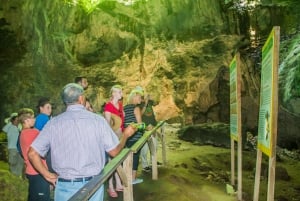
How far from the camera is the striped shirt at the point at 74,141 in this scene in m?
3.07

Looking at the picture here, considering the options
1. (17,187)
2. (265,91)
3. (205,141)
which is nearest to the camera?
(265,91)

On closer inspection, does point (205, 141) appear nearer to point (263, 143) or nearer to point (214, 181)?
point (214, 181)

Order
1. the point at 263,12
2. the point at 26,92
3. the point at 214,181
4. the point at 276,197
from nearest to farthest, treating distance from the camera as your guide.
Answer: the point at 276,197 < the point at 214,181 < the point at 26,92 < the point at 263,12

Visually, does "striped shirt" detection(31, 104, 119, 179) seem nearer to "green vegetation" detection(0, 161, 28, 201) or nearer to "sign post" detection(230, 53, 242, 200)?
"sign post" detection(230, 53, 242, 200)

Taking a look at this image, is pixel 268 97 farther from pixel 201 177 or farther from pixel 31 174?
pixel 201 177

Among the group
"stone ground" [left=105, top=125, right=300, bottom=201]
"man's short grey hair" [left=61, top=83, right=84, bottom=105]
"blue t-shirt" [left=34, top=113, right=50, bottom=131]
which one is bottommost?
"stone ground" [left=105, top=125, right=300, bottom=201]

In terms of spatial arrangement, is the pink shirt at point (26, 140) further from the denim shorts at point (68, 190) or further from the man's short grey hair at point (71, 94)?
the man's short grey hair at point (71, 94)

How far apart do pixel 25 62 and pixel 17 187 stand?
7588mm

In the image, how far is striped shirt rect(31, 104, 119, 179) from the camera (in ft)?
10.1

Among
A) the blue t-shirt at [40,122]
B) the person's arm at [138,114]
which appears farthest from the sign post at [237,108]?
the blue t-shirt at [40,122]

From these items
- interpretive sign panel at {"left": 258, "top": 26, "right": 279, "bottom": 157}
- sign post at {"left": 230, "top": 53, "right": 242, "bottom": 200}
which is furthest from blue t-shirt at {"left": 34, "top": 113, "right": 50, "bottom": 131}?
sign post at {"left": 230, "top": 53, "right": 242, "bottom": 200}

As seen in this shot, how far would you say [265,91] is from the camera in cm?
404

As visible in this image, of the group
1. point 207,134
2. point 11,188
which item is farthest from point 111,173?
point 207,134

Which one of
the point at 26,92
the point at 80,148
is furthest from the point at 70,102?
the point at 26,92
